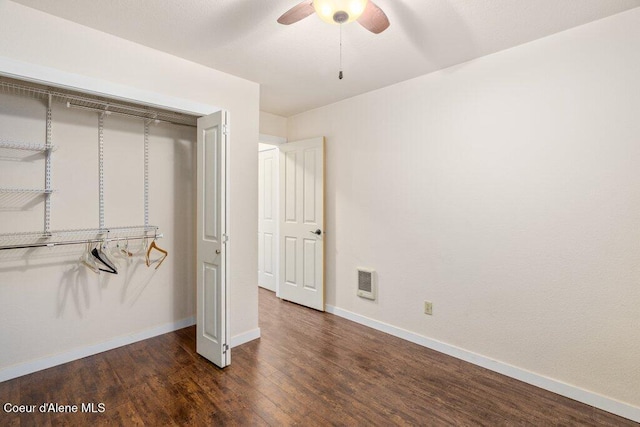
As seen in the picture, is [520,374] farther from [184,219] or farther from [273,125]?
[273,125]

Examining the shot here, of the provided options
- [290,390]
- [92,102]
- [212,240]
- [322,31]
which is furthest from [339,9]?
[290,390]

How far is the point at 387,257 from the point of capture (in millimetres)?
3361

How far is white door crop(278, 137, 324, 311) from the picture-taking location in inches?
155

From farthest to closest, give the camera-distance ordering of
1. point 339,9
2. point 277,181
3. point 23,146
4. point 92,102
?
1. point 277,181
2. point 92,102
3. point 23,146
4. point 339,9

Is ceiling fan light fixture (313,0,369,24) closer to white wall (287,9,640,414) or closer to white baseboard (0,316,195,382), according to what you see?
white wall (287,9,640,414)

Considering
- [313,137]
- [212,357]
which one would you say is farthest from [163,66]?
[212,357]

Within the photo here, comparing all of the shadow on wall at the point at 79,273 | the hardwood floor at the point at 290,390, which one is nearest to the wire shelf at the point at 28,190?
the shadow on wall at the point at 79,273

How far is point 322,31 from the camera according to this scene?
227 centimetres

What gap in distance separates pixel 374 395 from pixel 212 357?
134 centimetres

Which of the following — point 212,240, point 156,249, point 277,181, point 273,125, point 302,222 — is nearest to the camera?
point 212,240

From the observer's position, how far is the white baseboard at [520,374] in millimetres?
2072

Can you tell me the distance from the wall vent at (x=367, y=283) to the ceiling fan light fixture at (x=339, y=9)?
2516 millimetres

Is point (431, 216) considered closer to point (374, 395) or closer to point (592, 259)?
point (592, 259)

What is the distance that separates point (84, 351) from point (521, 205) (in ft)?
12.5
